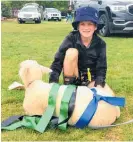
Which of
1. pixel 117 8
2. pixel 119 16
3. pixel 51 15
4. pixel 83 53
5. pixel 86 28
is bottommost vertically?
pixel 51 15

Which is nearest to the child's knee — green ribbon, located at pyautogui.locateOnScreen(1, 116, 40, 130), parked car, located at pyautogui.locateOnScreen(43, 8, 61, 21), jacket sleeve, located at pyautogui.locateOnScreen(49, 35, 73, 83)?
jacket sleeve, located at pyautogui.locateOnScreen(49, 35, 73, 83)

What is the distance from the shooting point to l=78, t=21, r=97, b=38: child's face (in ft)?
13.8

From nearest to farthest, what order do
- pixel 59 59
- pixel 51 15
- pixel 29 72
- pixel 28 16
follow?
pixel 29 72 < pixel 59 59 < pixel 28 16 < pixel 51 15

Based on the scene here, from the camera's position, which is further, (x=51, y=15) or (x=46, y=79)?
(x=51, y=15)

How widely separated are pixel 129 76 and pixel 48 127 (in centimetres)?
243

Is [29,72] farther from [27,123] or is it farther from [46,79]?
[46,79]

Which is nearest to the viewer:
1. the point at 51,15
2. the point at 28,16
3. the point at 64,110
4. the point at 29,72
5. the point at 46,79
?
the point at 64,110

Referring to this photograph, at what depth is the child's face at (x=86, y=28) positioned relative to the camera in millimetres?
4206

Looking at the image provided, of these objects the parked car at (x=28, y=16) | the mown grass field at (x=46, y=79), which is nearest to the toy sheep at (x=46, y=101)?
the mown grass field at (x=46, y=79)

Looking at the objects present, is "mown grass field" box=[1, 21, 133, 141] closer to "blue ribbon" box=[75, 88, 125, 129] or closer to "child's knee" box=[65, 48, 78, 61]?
"blue ribbon" box=[75, 88, 125, 129]

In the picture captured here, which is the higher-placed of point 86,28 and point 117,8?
point 117,8

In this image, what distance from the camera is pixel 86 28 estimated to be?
4.20 m

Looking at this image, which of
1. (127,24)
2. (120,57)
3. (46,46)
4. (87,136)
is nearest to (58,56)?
(87,136)

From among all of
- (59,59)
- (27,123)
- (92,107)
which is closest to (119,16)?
(59,59)
